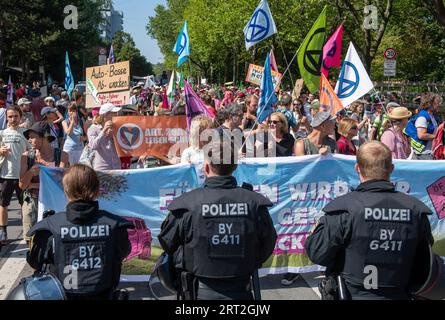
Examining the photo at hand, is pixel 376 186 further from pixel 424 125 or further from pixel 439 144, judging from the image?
pixel 424 125

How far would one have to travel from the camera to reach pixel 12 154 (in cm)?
744

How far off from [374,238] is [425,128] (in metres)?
5.94

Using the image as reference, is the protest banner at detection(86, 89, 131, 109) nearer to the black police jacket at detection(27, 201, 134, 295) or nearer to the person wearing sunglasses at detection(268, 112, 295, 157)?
the person wearing sunglasses at detection(268, 112, 295, 157)

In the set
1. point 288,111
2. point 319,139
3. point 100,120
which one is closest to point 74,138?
point 100,120

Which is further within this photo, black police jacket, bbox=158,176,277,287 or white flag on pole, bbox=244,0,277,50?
white flag on pole, bbox=244,0,277,50

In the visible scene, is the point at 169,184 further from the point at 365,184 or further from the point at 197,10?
the point at 197,10

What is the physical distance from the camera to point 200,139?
600 centimetres

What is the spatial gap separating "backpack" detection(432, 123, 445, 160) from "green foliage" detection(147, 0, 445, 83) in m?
13.2

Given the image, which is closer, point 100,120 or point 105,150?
point 105,150

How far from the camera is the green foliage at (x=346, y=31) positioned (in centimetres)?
2684

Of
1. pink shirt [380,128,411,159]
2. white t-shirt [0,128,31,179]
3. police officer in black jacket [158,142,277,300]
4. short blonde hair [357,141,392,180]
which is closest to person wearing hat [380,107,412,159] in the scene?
pink shirt [380,128,411,159]

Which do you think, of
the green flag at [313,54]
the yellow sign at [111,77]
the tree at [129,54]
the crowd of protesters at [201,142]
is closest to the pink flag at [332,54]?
the green flag at [313,54]

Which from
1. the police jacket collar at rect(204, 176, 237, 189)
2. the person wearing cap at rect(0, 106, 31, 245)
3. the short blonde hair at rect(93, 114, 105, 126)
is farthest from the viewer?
the short blonde hair at rect(93, 114, 105, 126)

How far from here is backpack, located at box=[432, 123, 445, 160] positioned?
8.41m
